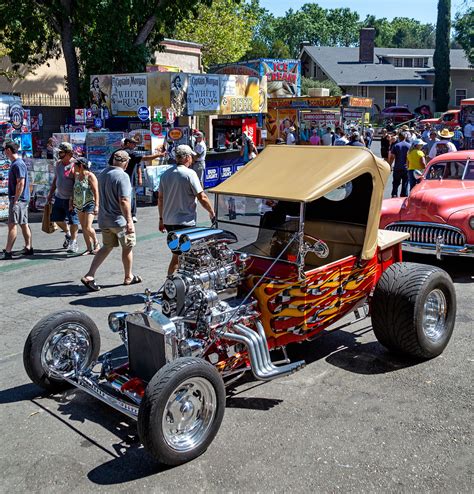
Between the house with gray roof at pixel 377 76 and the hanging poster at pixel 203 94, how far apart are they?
37.5 m

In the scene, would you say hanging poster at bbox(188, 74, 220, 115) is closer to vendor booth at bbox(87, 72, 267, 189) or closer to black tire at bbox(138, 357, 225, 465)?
vendor booth at bbox(87, 72, 267, 189)

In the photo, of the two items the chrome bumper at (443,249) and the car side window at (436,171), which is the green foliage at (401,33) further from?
the chrome bumper at (443,249)

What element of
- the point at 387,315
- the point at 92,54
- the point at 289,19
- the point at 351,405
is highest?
the point at 289,19

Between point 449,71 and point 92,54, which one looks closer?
point 92,54

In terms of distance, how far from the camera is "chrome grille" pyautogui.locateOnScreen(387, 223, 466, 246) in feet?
29.0

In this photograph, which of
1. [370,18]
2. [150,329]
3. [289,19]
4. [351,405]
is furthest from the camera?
[370,18]

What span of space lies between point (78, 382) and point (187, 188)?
3275 millimetres

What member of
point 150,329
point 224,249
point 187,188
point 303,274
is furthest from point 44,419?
point 187,188

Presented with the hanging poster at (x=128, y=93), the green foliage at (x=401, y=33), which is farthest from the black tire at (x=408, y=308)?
the green foliage at (x=401, y=33)

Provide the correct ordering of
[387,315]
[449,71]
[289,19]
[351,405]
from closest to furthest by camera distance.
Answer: [351,405], [387,315], [449,71], [289,19]

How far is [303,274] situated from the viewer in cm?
536

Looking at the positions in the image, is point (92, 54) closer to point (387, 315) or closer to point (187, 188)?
point (187, 188)

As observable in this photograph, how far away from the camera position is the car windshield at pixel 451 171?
419 inches

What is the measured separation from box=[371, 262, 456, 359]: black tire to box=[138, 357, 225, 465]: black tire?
203cm
